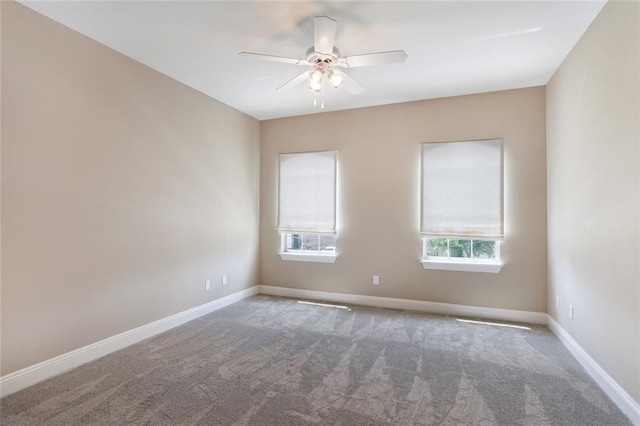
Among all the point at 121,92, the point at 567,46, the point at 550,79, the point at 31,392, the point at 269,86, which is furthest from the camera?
the point at 269,86

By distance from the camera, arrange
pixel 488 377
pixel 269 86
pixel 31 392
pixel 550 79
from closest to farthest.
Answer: pixel 31 392 → pixel 488 377 → pixel 550 79 → pixel 269 86

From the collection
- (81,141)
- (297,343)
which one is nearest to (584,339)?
(297,343)

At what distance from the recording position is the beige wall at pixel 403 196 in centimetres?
381

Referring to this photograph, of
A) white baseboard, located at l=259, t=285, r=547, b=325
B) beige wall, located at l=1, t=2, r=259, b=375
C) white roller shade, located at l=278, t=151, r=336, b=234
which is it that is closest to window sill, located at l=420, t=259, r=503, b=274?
white baseboard, located at l=259, t=285, r=547, b=325

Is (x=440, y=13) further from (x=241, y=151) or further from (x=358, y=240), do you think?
(x=241, y=151)

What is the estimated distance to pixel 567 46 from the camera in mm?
2873

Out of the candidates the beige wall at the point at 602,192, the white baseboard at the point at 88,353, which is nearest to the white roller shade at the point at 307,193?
the white baseboard at the point at 88,353

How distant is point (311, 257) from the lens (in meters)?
4.84

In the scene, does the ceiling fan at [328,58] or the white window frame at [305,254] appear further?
the white window frame at [305,254]

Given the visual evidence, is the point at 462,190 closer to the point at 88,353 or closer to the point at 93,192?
the point at 93,192

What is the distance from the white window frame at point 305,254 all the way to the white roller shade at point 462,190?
4.64 feet

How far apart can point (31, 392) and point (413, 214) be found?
4.17 meters

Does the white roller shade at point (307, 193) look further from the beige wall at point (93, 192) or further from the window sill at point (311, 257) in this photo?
the beige wall at point (93, 192)

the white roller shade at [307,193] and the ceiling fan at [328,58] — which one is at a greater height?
the ceiling fan at [328,58]
